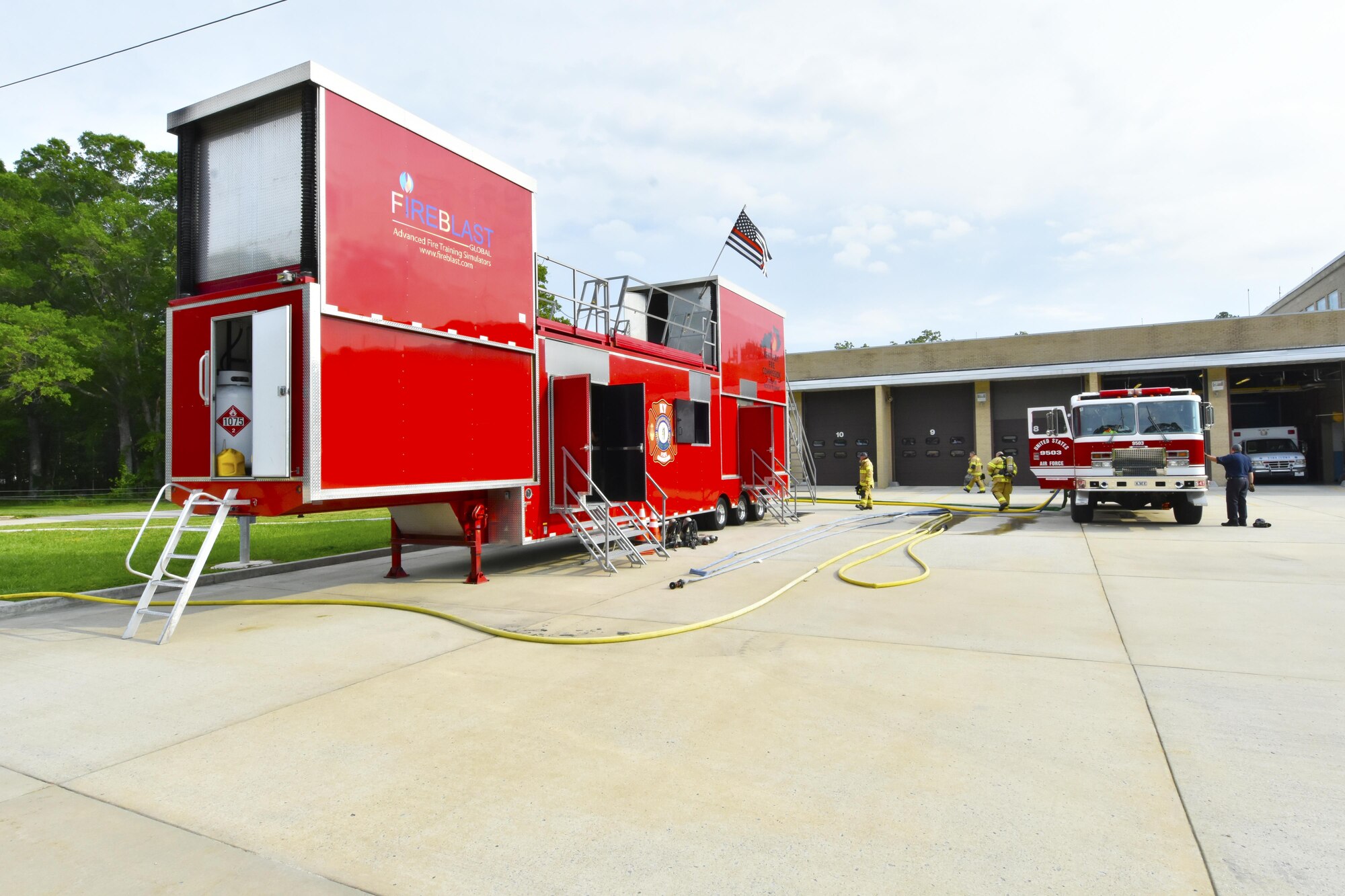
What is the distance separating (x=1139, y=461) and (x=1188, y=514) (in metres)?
1.51

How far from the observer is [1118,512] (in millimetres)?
18578

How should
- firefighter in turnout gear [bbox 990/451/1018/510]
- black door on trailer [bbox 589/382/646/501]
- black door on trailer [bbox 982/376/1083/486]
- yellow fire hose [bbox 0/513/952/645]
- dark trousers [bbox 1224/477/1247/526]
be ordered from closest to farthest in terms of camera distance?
yellow fire hose [bbox 0/513/952/645]
black door on trailer [bbox 589/382/646/501]
dark trousers [bbox 1224/477/1247/526]
firefighter in turnout gear [bbox 990/451/1018/510]
black door on trailer [bbox 982/376/1083/486]

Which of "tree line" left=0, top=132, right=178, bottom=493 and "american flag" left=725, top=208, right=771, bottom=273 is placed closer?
"american flag" left=725, top=208, right=771, bottom=273

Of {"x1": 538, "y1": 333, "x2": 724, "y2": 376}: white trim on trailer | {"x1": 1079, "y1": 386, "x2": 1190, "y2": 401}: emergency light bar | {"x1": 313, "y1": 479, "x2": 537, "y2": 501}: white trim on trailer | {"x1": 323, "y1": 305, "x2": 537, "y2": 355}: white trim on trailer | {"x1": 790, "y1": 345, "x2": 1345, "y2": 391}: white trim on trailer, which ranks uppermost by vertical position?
{"x1": 790, "y1": 345, "x2": 1345, "y2": 391}: white trim on trailer

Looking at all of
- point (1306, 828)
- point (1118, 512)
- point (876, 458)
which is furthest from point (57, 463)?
point (1306, 828)

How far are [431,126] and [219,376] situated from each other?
331 cm

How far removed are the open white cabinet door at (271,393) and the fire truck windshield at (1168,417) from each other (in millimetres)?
15536

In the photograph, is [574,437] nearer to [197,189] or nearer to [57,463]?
[197,189]

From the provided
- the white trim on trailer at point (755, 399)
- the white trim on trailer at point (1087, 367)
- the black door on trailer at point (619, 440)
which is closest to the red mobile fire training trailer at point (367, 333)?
the black door on trailer at point (619, 440)

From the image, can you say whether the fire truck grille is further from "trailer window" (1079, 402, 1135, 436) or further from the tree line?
the tree line

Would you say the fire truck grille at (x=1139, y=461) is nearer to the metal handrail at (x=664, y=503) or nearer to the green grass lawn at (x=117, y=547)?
the metal handrail at (x=664, y=503)

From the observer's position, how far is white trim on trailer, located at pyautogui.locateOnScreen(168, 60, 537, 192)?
6719 mm

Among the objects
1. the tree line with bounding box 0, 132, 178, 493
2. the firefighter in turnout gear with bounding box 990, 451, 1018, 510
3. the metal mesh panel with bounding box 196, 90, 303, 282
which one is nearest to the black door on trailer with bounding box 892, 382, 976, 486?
the firefighter in turnout gear with bounding box 990, 451, 1018, 510

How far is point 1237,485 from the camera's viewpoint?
14508mm
